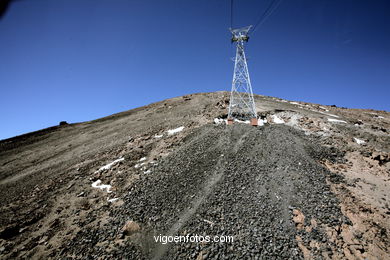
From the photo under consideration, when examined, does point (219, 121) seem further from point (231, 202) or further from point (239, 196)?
point (231, 202)

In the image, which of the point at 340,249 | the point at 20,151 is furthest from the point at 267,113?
the point at 20,151

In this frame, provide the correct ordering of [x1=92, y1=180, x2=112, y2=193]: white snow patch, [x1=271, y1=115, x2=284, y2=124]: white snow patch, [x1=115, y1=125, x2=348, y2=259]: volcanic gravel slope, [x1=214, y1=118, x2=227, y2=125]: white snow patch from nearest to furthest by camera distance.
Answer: [x1=115, y1=125, x2=348, y2=259]: volcanic gravel slope
[x1=92, y1=180, x2=112, y2=193]: white snow patch
[x1=271, y1=115, x2=284, y2=124]: white snow patch
[x1=214, y1=118, x2=227, y2=125]: white snow patch

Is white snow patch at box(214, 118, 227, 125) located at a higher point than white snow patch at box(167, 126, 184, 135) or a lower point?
higher

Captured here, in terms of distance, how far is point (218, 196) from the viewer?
8.16m

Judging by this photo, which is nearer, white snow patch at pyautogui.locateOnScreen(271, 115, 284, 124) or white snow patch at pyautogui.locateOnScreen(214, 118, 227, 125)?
white snow patch at pyautogui.locateOnScreen(271, 115, 284, 124)

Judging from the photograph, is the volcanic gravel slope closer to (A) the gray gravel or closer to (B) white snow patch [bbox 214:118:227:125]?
(A) the gray gravel

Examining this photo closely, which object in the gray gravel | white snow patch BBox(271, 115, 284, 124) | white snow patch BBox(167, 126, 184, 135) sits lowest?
the gray gravel

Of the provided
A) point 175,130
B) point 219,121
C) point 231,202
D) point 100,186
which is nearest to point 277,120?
point 219,121

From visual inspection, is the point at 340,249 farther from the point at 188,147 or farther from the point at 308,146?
the point at 188,147

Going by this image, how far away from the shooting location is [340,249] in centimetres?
555

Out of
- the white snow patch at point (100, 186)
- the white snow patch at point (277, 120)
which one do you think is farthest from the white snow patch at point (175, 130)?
the white snow patch at point (277, 120)

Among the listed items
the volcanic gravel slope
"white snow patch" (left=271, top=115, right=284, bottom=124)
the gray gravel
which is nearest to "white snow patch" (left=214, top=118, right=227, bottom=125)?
the volcanic gravel slope

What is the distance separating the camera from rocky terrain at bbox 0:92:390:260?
6.16 metres

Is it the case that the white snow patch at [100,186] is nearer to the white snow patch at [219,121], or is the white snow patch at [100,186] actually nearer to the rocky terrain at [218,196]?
the rocky terrain at [218,196]
